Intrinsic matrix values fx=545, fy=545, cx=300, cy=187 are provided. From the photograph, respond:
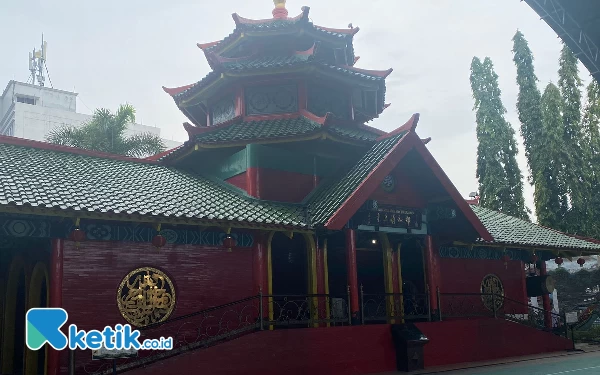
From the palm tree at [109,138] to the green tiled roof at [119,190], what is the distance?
11.9 m

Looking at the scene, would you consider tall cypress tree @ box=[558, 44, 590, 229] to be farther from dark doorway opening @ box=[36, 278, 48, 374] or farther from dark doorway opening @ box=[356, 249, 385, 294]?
dark doorway opening @ box=[36, 278, 48, 374]

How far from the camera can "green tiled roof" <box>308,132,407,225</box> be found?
14.5 metres

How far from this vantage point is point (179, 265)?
13.4 meters

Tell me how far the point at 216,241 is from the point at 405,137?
5872 millimetres

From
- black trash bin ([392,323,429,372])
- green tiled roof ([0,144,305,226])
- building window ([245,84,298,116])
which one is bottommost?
black trash bin ([392,323,429,372])

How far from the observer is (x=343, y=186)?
1528 centimetres

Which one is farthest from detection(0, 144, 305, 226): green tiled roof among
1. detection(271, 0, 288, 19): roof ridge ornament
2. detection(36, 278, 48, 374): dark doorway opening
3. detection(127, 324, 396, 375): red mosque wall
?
detection(271, 0, 288, 19): roof ridge ornament

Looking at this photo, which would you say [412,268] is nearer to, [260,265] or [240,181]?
[260,265]

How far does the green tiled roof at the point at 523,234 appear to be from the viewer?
63.1 ft

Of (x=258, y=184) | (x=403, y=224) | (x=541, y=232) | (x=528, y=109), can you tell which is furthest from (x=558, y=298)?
(x=258, y=184)

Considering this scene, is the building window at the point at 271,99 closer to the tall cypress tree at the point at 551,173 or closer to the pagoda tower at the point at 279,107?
the pagoda tower at the point at 279,107

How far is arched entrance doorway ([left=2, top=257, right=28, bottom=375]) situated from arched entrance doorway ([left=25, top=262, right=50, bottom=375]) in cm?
59

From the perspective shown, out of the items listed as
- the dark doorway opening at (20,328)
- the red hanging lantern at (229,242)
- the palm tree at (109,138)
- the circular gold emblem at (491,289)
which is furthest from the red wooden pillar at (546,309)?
the palm tree at (109,138)

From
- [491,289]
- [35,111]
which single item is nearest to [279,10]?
[491,289]
